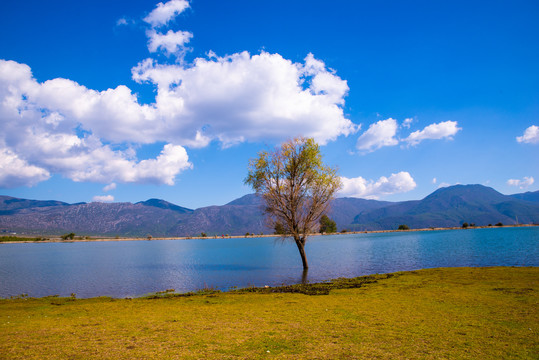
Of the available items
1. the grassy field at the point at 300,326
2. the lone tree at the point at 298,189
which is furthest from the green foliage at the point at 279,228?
the grassy field at the point at 300,326

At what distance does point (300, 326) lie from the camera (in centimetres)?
1465

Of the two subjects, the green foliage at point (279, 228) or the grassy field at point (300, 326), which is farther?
the green foliage at point (279, 228)

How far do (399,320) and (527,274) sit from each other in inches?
845

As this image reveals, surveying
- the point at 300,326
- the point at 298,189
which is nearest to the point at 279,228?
the point at 298,189

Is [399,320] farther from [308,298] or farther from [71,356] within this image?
[71,356]

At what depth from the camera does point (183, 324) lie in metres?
15.9

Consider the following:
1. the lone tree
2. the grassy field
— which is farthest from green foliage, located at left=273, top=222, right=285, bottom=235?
the grassy field

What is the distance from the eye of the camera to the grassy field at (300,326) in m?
10.9

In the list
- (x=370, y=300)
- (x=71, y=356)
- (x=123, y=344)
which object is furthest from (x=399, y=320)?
(x=71, y=356)

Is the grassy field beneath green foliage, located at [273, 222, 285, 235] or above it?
beneath

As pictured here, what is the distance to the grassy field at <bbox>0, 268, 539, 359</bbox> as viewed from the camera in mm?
10930

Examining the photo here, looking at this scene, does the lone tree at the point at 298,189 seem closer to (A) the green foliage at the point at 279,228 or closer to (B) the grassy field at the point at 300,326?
(A) the green foliage at the point at 279,228

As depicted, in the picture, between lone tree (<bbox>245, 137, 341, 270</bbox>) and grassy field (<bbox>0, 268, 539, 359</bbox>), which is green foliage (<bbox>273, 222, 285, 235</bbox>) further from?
grassy field (<bbox>0, 268, 539, 359</bbox>)

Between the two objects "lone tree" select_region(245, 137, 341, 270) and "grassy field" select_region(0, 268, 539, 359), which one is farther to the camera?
"lone tree" select_region(245, 137, 341, 270)
